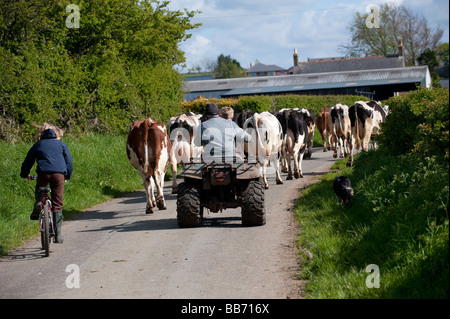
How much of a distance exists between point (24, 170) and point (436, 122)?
6.75 meters

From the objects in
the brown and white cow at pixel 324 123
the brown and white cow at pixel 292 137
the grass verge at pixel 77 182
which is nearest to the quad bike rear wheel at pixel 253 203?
the grass verge at pixel 77 182

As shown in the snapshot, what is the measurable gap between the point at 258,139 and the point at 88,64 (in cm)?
815

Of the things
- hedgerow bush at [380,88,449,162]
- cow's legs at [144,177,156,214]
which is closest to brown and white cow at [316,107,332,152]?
hedgerow bush at [380,88,449,162]

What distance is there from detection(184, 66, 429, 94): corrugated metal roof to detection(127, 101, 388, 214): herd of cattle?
164 ft

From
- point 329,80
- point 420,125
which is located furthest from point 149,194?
point 329,80

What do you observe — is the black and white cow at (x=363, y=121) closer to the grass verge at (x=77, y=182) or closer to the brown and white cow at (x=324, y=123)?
the grass verge at (x=77, y=182)

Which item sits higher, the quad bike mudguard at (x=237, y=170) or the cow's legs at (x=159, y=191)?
the quad bike mudguard at (x=237, y=170)

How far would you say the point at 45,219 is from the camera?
33.1 feet

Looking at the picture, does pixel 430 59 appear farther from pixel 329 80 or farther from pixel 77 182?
pixel 77 182

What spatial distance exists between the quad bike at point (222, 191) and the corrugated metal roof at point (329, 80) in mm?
61799

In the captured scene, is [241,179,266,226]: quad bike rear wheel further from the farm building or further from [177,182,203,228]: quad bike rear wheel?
the farm building

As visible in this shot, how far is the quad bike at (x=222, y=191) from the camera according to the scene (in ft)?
36.9

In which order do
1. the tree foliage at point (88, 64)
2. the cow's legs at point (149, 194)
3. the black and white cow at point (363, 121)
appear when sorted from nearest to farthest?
the cow's legs at point (149, 194) → the tree foliage at point (88, 64) → the black and white cow at point (363, 121)
